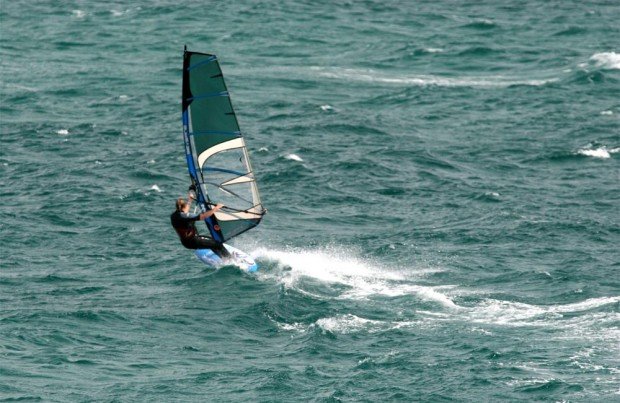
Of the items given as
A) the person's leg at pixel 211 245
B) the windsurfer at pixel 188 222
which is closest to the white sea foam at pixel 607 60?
the person's leg at pixel 211 245

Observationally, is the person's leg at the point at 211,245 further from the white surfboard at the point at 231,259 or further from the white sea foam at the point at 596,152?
the white sea foam at the point at 596,152

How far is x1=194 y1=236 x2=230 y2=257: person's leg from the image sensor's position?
2050 inches

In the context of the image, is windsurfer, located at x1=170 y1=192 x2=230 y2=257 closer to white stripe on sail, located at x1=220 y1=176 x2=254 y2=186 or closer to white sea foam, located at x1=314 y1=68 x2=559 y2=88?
white stripe on sail, located at x1=220 y1=176 x2=254 y2=186

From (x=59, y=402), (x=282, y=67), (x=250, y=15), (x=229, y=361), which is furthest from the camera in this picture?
(x=250, y=15)

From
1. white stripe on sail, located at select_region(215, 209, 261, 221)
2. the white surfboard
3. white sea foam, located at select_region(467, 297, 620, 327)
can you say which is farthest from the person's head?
white sea foam, located at select_region(467, 297, 620, 327)

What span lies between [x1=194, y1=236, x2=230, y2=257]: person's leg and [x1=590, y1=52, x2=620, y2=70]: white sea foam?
4863cm

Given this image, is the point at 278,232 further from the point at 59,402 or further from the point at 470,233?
the point at 59,402

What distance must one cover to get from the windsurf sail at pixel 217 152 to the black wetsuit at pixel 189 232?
90 centimetres

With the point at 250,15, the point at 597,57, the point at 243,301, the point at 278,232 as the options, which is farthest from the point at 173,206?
the point at 250,15

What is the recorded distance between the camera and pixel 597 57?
98.0 m

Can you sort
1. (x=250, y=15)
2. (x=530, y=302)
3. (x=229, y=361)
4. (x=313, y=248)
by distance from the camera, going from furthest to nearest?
(x=250, y=15)
(x=313, y=248)
(x=530, y=302)
(x=229, y=361)

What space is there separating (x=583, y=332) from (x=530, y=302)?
3.87m

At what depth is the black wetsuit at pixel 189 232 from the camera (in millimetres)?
50625

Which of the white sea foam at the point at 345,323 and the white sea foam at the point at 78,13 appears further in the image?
the white sea foam at the point at 78,13
